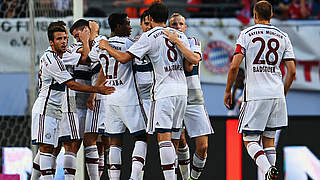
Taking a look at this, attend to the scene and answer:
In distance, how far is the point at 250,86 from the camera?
8.36 metres

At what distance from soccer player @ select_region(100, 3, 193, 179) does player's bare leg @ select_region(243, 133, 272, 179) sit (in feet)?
2.78

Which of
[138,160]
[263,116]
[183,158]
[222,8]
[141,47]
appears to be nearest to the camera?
[141,47]

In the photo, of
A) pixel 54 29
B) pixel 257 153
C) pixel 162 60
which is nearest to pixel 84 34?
pixel 54 29

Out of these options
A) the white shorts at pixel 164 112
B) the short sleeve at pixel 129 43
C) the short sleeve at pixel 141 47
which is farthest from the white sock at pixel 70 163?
the short sleeve at pixel 141 47

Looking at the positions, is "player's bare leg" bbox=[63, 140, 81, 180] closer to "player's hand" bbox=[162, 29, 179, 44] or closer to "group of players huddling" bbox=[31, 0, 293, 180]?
"group of players huddling" bbox=[31, 0, 293, 180]

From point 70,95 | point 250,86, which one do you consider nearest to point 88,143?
point 70,95

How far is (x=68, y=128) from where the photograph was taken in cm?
858

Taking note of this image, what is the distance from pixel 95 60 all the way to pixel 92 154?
42.4 inches

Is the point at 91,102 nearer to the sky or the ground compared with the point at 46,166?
nearer to the sky

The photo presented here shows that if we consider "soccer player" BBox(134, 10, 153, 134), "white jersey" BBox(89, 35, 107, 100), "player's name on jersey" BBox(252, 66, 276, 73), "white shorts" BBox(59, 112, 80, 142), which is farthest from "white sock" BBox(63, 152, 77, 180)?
"player's name on jersey" BBox(252, 66, 276, 73)

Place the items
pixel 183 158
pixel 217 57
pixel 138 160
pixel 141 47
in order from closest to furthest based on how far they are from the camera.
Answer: pixel 141 47, pixel 138 160, pixel 183 158, pixel 217 57

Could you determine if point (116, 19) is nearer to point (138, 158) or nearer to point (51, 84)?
point (51, 84)

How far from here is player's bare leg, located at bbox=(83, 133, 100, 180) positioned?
8.97 m

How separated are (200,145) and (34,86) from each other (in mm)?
2737
